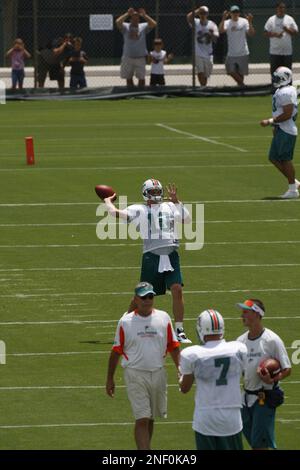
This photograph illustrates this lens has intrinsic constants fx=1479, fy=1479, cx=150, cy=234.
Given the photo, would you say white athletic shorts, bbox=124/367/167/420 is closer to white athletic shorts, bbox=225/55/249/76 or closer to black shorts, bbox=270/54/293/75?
black shorts, bbox=270/54/293/75

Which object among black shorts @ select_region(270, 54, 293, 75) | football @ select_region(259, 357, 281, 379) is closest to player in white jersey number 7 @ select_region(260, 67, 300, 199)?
football @ select_region(259, 357, 281, 379)

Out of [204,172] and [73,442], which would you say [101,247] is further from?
[73,442]

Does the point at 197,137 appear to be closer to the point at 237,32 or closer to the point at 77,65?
the point at 237,32

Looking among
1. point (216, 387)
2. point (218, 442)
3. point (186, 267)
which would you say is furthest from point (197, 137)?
point (218, 442)

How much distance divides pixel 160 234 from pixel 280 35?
85.4ft

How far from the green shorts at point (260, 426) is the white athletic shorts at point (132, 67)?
3174cm

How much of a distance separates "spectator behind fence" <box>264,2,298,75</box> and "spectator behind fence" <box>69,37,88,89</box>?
5.66 metres

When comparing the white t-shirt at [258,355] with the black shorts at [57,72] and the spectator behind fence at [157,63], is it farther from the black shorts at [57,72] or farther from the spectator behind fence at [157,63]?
the black shorts at [57,72]

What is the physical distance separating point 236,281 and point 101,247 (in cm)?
316

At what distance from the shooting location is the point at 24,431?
13312mm

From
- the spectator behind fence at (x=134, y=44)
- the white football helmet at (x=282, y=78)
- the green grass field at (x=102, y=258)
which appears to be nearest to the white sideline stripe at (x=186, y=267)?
the green grass field at (x=102, y=258)

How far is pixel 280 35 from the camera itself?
41.1m

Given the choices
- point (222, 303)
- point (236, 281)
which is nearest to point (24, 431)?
point (222, 303)

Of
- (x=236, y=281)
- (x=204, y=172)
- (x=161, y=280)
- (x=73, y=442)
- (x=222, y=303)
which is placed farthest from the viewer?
(x=204, y=172)
